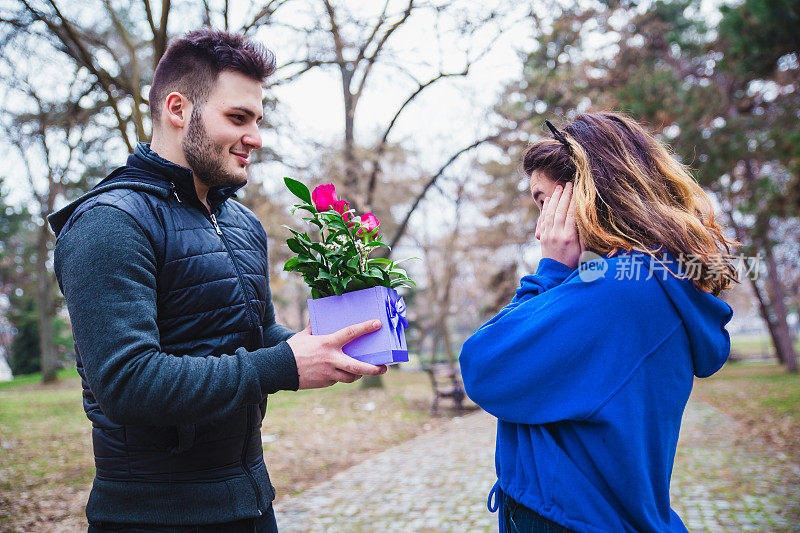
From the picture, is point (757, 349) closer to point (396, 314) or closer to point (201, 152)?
point (396, 314)

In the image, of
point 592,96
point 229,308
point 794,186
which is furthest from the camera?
point 592,96

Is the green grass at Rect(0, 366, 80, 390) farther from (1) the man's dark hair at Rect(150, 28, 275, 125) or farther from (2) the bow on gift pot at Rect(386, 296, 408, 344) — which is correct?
(2) the bow on gift pot at Rect(386, 296, 408, 344)

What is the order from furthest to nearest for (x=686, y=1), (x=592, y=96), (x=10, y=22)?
(x=686, y=1) < (x=592, y=96) < (x=10, y=22)

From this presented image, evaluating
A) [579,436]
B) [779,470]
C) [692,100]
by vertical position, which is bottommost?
[779,470]

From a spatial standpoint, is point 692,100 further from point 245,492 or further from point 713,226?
point 245,492

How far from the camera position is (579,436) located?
1.52 m

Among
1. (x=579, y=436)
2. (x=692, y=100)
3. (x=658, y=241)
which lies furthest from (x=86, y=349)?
(x=692, y=100)

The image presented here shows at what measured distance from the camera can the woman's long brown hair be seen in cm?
158

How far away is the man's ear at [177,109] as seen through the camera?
1.85 metres

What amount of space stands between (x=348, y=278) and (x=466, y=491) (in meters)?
5.73

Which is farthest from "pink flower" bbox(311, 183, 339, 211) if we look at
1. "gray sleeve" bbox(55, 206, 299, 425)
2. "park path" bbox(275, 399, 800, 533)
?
"park path" bbox(275, 399, 800, 533)

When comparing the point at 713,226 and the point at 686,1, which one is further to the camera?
the point at 686,1

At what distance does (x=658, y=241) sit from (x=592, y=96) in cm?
1305

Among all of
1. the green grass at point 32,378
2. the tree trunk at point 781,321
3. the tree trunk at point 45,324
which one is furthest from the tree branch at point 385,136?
the green grass at point 32,378
